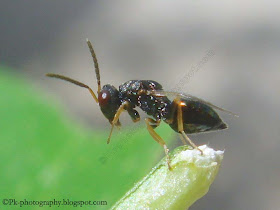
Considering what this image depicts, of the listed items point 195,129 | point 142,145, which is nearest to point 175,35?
point 142,145

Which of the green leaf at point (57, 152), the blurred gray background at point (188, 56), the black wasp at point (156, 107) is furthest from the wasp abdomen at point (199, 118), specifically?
the blurred gray background at point (188, 56)

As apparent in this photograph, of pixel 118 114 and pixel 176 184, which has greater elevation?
pixel 176 184

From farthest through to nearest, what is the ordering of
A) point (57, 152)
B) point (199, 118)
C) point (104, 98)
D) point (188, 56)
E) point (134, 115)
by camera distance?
1. point (188, 56)
2. point (57, 152)
3. point (134, 115)
4. point (104, 98)
5. point (199, 118)

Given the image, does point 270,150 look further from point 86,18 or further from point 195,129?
point 195,129

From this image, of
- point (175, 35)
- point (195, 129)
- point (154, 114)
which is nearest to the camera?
point (195, 129)

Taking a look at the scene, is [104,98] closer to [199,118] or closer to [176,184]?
[199,118]

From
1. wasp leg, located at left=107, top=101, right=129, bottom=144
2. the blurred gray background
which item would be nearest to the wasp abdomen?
wasp leg, located at left=107, top=101, right=129, bottom=144

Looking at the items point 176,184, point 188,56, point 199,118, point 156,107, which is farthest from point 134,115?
point 188,56
